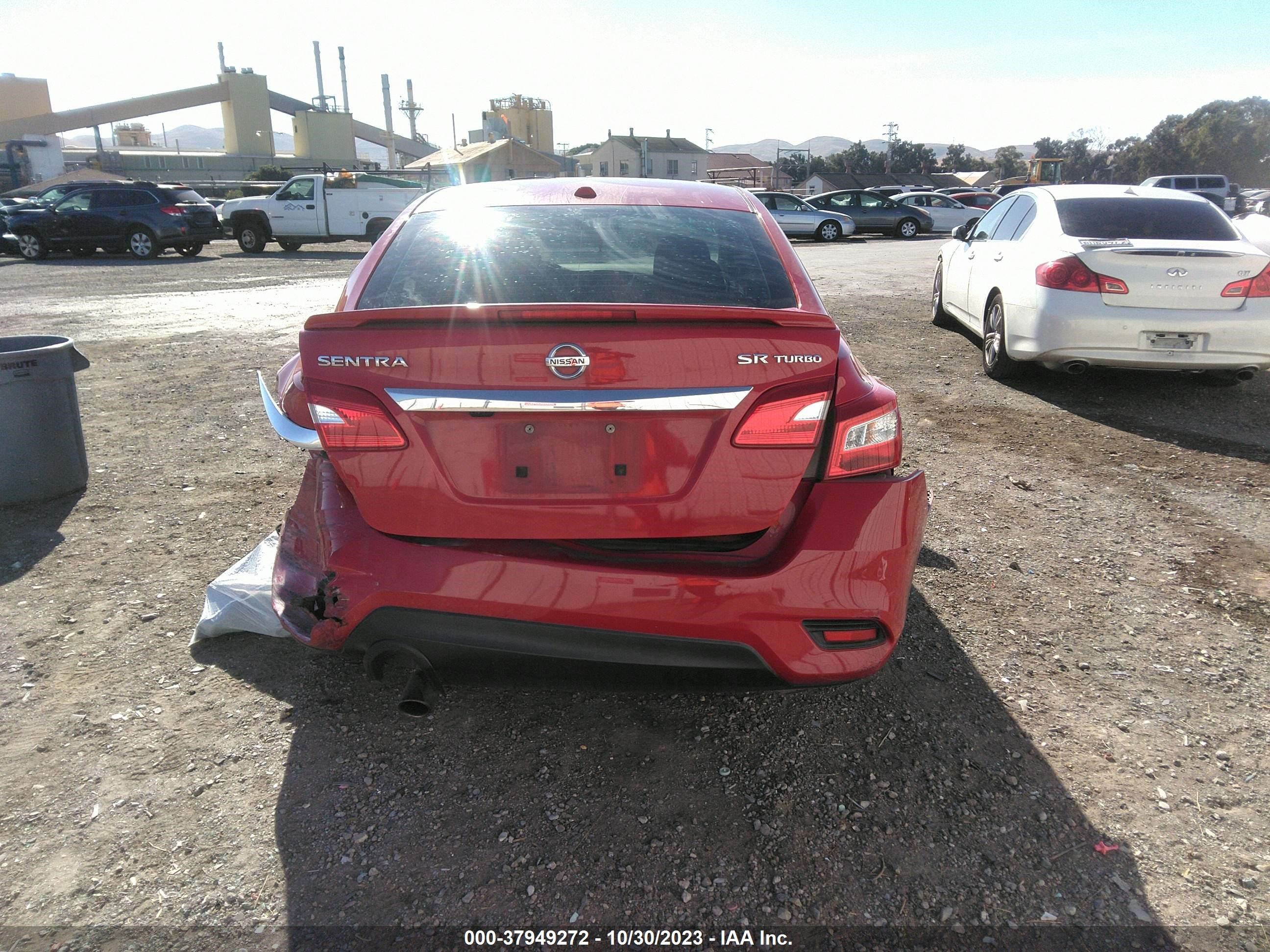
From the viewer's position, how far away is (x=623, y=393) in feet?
6.94

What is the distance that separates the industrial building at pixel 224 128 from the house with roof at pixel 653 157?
458 inches

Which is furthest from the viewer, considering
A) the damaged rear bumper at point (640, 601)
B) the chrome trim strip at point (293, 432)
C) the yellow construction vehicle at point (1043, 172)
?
the yellow construction vehicle at point (1043, 172)

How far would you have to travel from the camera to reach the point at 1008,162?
9050 cm

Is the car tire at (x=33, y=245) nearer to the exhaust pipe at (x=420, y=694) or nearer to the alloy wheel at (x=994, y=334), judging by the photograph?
the alloy wheel at (x=994, y=334)

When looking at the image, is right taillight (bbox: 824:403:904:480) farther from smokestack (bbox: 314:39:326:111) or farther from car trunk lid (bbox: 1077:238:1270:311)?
smokestack (bbox: 314:39:326:111)

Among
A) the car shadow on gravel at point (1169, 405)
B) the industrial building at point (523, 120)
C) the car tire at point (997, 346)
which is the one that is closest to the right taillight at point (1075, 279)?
the car tire at point (997, 346)

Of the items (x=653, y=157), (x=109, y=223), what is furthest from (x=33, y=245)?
(x=653, y=157)

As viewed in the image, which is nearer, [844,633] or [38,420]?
[844,633]

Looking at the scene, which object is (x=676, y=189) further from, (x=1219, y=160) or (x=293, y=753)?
(x=1219, y=160)

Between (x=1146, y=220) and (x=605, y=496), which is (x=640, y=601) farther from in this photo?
(x=1146, y=220)

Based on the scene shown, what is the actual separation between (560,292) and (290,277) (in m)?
15.1

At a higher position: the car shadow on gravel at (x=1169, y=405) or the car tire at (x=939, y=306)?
the car tire at (x=939, y=306)

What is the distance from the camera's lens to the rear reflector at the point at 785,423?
2172mm

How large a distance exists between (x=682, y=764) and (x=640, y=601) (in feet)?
2.34
